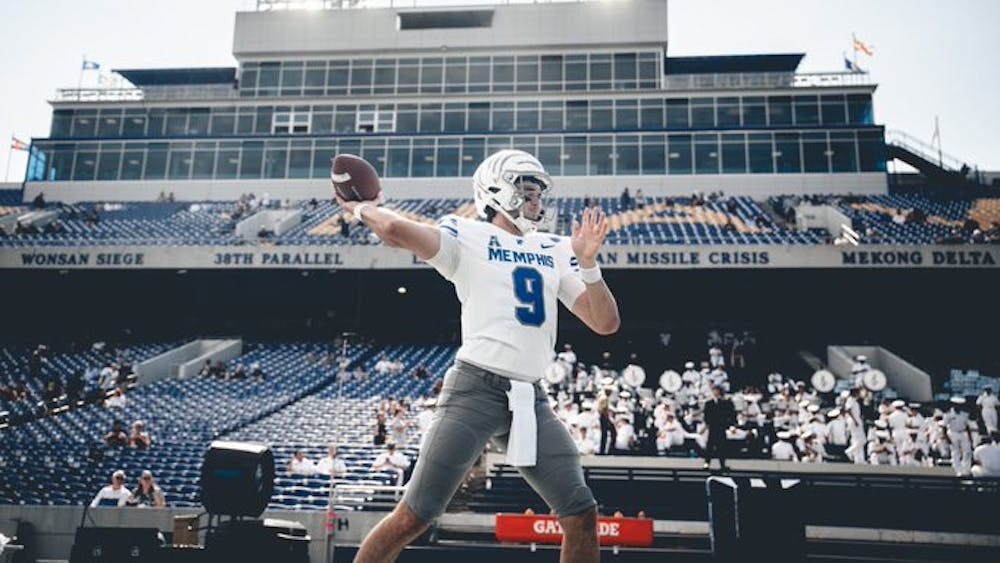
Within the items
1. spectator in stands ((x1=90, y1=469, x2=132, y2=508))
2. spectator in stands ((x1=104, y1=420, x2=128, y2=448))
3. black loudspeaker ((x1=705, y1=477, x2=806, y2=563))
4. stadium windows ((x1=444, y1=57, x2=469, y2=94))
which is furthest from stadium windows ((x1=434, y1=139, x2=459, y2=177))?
black loudspeaker ((x1=705, y1=477, x2=806, y2=563))

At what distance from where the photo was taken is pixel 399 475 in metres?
15.3

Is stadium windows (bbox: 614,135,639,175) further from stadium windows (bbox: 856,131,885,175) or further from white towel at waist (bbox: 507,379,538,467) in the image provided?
white towel at waist (bbox: 507,379,538,467)

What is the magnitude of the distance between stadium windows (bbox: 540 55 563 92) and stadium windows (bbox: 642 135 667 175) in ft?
20.4

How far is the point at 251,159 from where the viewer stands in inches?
1655

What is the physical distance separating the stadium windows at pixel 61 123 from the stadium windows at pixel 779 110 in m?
41.3

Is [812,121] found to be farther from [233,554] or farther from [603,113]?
[233,554]

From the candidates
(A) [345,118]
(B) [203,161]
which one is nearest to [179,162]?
(B) [203,161]

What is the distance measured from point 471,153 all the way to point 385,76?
800 cm

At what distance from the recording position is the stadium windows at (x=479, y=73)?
139 feet

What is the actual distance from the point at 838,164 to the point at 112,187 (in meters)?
40.8

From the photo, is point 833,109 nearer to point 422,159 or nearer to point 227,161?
point 422,159

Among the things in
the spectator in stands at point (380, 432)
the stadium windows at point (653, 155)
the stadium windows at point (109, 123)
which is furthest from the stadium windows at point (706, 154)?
the stadium windows at point (109, 123)

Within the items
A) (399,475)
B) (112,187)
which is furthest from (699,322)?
(112,187)

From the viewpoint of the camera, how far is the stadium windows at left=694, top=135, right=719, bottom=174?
38.8 metres
